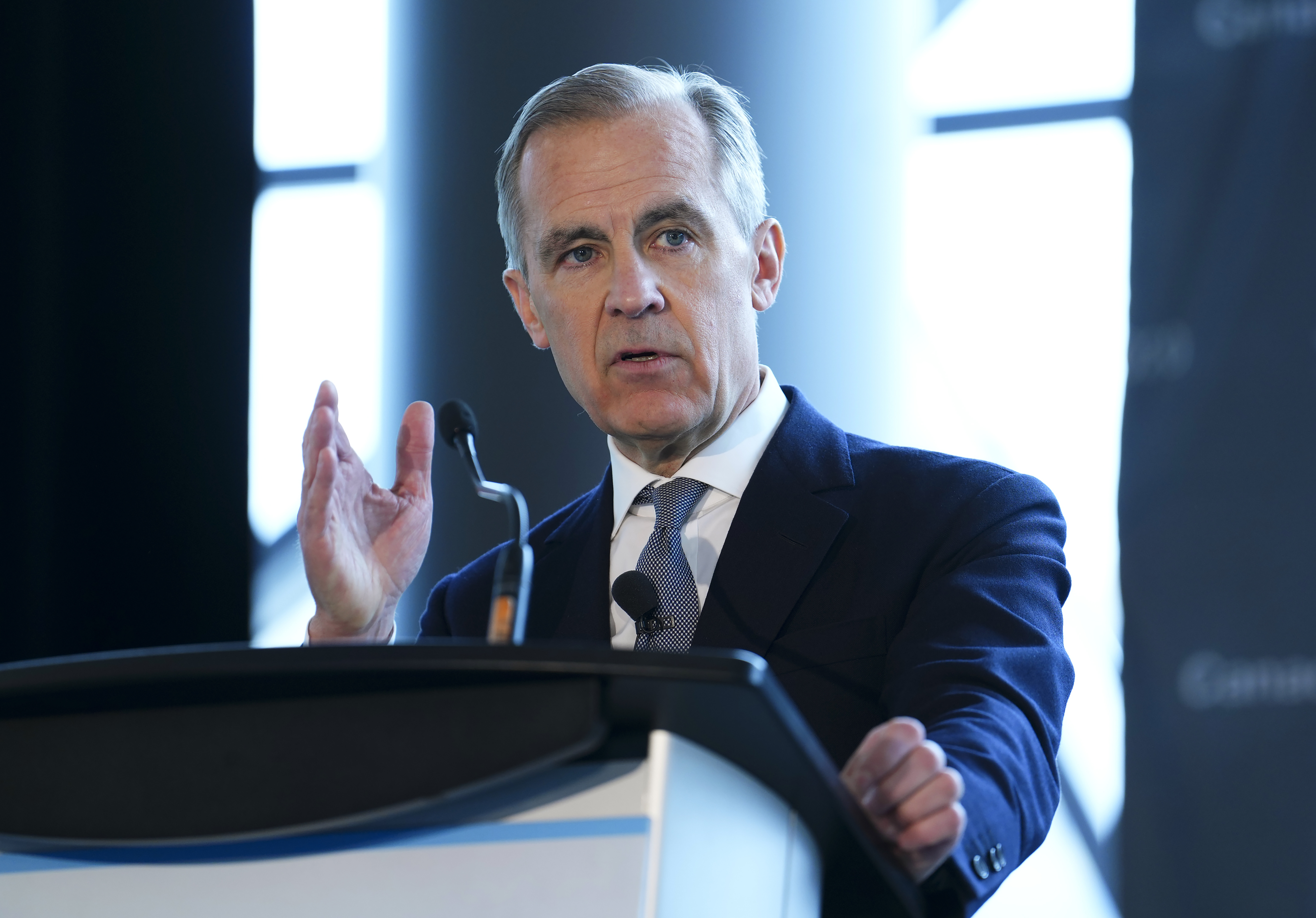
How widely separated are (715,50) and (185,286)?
1455 millimetres

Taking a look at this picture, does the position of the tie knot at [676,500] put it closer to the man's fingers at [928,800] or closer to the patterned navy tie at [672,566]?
the patterned navy tie at [672,566]

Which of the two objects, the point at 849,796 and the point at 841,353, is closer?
the point at 849,796

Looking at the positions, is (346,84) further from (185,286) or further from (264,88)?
(185,286)

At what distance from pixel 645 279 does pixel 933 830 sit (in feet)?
3.57

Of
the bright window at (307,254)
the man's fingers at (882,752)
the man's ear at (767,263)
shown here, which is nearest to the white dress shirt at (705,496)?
the man's ear at (767,263)

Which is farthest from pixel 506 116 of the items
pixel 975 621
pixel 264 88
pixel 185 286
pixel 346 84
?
pixel 975 621

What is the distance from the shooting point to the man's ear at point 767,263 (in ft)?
6.39

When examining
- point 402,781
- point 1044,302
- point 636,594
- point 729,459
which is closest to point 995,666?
point 636,594

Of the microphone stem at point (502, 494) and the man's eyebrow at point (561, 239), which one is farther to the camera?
the man's eyebrow at point (561, 239)

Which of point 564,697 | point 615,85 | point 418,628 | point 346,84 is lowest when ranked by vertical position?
point 418,628

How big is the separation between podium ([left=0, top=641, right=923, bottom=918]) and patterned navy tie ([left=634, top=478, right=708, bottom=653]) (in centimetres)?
78

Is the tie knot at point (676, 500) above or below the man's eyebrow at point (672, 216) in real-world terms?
below

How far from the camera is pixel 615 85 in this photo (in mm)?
1837

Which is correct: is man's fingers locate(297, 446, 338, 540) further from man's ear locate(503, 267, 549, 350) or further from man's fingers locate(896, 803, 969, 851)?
man's fingers locate(896, 803, 969, 851)
